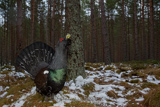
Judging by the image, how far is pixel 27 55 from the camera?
3.41 meters

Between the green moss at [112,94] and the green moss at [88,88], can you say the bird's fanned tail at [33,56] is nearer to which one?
the green moss at [88,88]

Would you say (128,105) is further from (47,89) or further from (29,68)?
(29,68)

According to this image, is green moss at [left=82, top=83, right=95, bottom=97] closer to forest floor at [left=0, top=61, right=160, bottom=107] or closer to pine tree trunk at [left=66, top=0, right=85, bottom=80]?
forest floor at [left=0, top=61, right=160, bottom=107]

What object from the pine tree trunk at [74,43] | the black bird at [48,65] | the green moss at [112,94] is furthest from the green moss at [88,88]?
the black bird at [48,65]

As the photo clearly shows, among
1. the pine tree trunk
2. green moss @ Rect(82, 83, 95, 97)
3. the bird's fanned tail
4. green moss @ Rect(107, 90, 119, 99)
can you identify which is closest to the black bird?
the bird's fanned tail

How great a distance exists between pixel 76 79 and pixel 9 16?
19.8m

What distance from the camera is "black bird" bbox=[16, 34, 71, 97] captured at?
2641mm

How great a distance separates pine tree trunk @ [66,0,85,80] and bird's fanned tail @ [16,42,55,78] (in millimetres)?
1002

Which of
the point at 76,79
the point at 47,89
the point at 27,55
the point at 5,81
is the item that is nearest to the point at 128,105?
the point at 76,79

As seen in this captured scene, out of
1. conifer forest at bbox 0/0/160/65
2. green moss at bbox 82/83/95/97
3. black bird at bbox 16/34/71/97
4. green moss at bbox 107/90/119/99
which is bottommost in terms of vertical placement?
green moss at bbox 107/90/119/99

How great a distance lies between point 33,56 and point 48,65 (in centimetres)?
70

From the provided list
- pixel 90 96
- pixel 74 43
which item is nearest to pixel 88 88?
pixel 90 96

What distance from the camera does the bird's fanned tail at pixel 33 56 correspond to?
11.0ft

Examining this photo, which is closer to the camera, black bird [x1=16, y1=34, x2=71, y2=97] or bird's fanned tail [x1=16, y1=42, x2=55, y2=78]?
black bird [x1=16, y1=34, x2=71, y2=97]
